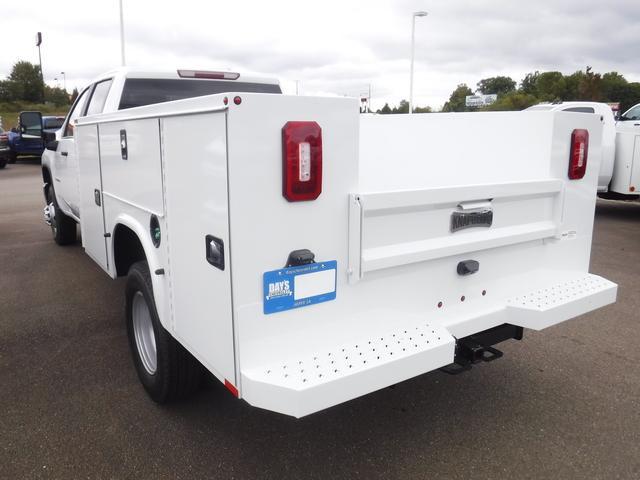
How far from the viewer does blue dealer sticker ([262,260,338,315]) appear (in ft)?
6.97

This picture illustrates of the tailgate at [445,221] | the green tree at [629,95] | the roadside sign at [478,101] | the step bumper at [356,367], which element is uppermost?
the green tree at [629,95]

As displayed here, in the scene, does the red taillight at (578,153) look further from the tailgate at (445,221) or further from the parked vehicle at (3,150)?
the parked vehicle at (3,150)

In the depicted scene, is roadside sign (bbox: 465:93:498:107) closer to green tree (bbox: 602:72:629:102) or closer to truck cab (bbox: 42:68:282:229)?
green tree (bbox: 602:72:629:102)

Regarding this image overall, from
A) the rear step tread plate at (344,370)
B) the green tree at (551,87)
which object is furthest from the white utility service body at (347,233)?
the green tree at (551,87)

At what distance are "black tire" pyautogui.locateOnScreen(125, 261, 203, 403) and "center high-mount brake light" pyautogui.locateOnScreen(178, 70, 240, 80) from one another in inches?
83.1

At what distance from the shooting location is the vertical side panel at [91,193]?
3879 millimetres

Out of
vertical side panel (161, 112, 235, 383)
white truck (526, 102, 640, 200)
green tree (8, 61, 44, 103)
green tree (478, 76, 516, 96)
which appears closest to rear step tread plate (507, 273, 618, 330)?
vertical side panel (161, 112, 235, 383)

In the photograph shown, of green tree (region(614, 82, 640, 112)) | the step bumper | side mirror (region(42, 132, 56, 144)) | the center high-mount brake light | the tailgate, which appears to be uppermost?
green tree (region(614, 82, 640, 112))

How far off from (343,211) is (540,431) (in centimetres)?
180

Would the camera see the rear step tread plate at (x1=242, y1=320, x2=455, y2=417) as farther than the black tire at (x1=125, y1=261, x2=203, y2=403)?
No

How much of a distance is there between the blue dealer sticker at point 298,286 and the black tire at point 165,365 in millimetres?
1038

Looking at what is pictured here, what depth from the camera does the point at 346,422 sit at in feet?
10.2

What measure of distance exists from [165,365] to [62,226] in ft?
16.6

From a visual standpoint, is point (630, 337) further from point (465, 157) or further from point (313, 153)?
point (313, 153)
